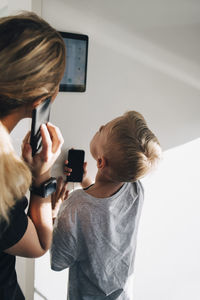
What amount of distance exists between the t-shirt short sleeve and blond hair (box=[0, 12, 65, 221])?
0.03m

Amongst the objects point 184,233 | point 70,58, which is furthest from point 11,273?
point 184,233

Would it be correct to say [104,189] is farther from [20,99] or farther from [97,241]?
[20,99]

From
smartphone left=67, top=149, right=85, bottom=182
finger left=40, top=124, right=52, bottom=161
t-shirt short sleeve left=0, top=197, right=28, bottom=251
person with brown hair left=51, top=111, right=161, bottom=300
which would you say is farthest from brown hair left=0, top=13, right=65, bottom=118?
smartphone left=67, top=149, right=85, bottom=182

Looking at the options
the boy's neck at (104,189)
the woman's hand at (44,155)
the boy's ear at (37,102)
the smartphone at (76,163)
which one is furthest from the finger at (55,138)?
the smartphone at (76,163)

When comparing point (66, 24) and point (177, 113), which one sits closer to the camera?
point (66, 24)

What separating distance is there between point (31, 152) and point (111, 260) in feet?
1.43

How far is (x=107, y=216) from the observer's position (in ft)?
2.83

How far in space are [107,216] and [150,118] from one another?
1.93ft

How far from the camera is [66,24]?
98 centimetres

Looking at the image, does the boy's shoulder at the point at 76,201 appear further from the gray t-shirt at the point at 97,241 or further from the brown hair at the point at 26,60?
the brown hair at the point at 26,60

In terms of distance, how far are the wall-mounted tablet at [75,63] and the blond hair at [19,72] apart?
386mm

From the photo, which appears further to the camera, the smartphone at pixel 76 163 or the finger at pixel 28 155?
the smartphone at pixel 76 163

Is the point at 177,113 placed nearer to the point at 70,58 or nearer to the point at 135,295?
the point at 70,58

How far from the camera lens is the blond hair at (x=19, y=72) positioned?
0.56 m
